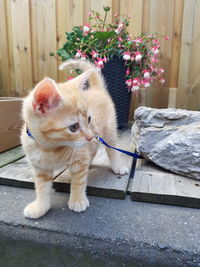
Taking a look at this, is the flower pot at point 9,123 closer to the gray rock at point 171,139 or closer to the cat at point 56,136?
the cat at point 56,136

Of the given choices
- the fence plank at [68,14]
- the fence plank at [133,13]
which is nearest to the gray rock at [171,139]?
the fence plank at [133,13]

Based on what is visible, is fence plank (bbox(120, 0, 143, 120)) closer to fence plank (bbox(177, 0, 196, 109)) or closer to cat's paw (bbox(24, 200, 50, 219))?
fence plank (bbox(177, 0, 196, 109))

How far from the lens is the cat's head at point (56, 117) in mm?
759

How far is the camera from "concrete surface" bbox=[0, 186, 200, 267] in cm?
73

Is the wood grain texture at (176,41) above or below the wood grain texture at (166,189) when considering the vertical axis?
above

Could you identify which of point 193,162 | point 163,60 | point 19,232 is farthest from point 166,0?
point 19,232

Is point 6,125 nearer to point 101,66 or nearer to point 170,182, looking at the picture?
point 101,66

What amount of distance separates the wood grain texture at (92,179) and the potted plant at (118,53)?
2.70 feet

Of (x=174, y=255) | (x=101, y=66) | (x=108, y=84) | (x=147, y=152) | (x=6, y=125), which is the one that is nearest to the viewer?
(x=174, y=255)

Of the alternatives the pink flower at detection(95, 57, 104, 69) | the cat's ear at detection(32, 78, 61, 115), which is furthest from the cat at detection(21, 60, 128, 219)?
the pink flower at detection(95, 57, 104, 69)

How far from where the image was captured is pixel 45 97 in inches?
29.7

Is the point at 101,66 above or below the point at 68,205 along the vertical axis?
above

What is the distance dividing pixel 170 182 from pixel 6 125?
114 centimetres

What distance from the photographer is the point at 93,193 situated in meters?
1.02
